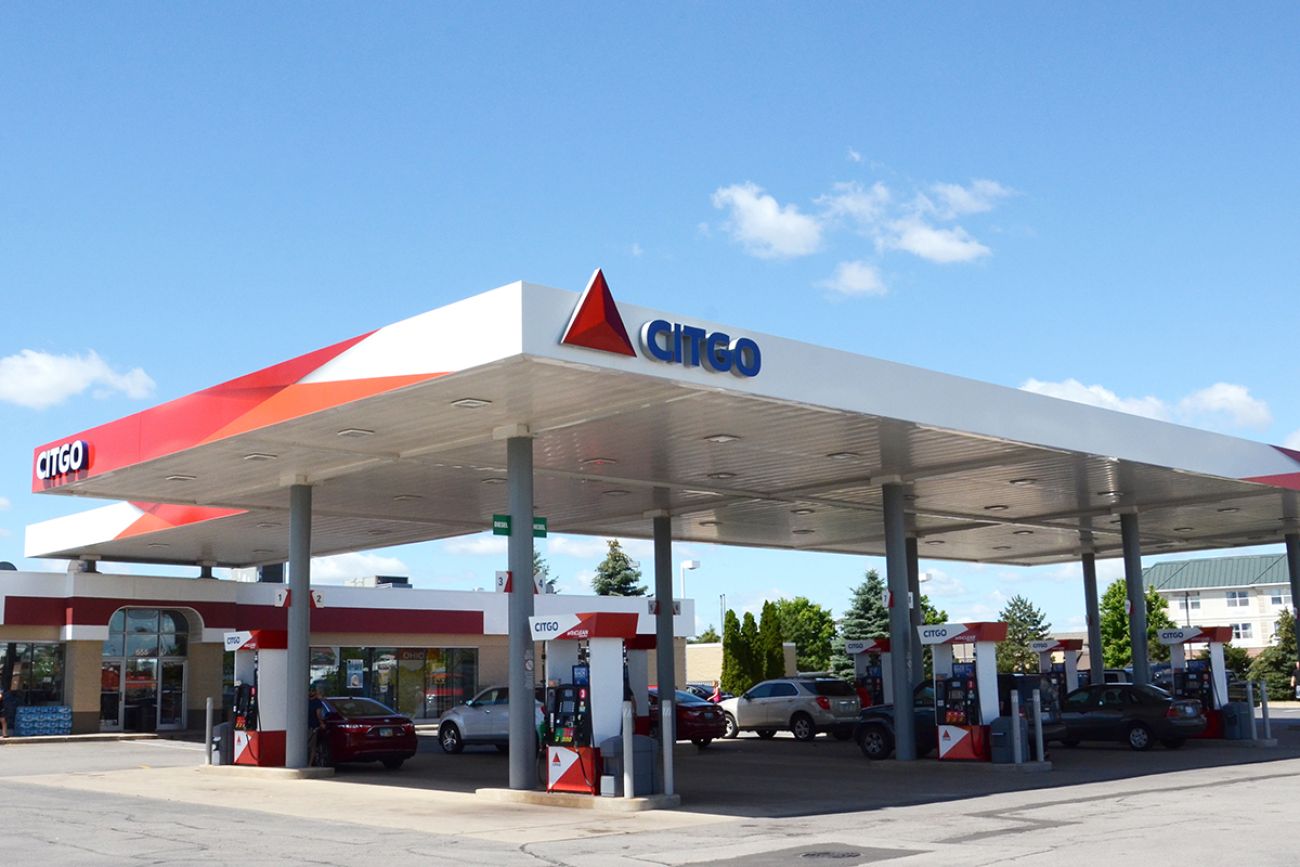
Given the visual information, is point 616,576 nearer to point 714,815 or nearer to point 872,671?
point 872,671

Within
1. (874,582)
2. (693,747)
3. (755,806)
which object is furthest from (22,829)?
(874,582)

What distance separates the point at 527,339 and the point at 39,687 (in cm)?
2738

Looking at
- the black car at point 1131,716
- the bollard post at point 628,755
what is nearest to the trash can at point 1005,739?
the black car at point 1131,716

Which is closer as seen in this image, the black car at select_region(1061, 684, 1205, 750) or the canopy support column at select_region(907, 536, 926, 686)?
the black car at select_region(1061, 684, 1205, 750)

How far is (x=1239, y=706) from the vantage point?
27078 millimetres

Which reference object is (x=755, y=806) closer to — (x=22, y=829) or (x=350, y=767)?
(x=22, y=829)

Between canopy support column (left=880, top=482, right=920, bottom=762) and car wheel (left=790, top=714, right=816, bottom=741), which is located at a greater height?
canopy support column (left=880, top=482, right=920, bottom=762)

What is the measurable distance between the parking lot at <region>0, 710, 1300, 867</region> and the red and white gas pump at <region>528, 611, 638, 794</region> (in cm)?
74

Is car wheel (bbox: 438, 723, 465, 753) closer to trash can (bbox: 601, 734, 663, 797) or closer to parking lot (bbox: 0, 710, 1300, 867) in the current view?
parking lot (bbox: 0, 710, 1300, 867)

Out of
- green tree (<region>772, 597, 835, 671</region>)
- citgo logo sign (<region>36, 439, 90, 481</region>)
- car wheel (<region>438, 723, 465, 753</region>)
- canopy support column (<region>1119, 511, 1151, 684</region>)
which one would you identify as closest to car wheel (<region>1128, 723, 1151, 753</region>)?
canopy support column (<region>1119, 511, 1151, 684</region>)

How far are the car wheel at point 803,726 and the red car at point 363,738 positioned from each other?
10.3 m

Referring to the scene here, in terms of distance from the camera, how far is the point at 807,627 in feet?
291

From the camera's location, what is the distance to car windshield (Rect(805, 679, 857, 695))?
3134 cm

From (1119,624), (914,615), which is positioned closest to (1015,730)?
(914,615)
